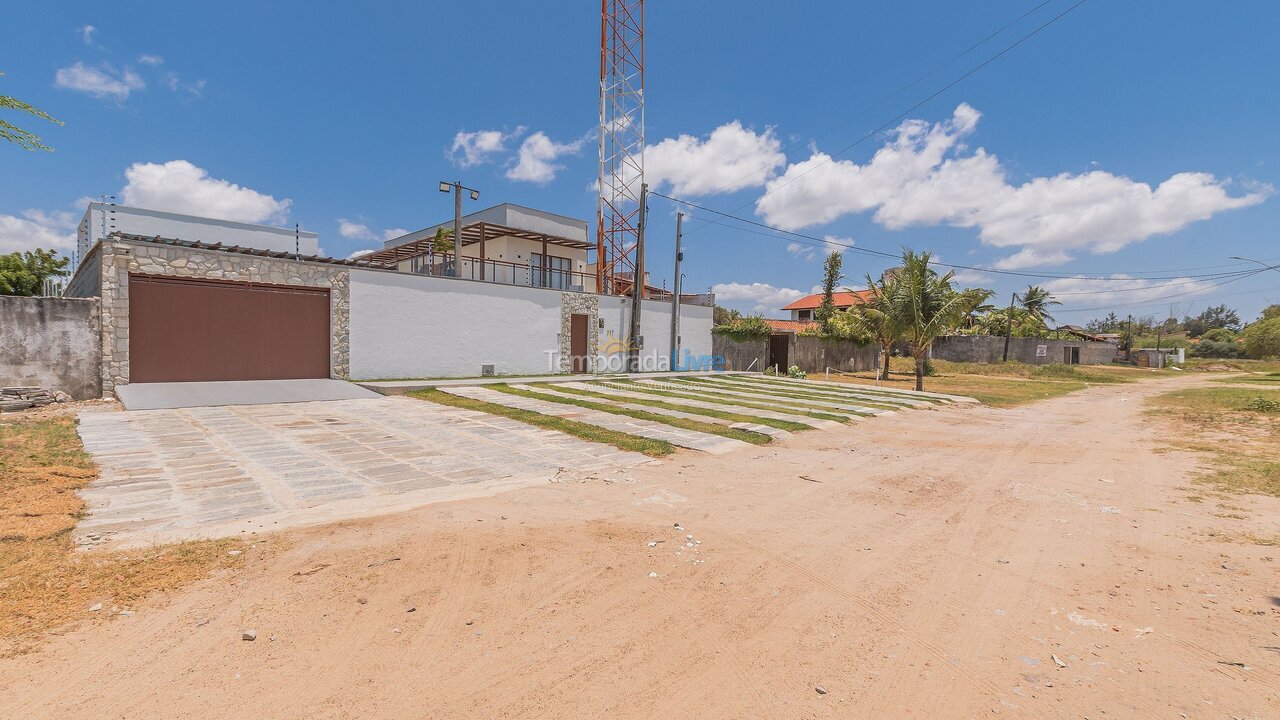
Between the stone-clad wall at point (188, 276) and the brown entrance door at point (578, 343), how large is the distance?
27.7ft

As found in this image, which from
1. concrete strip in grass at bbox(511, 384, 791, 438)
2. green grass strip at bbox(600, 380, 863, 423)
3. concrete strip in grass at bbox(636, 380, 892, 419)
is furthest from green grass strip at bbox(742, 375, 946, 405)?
concrete strip in grass at bbox(511, 384, 791, 438)

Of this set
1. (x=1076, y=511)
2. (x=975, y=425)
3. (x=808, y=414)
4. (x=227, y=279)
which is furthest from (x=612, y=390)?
(x=1076, y=511)

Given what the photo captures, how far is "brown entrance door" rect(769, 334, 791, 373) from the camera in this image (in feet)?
87.6

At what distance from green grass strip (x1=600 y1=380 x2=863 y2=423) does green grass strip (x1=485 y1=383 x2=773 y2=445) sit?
2.77 metres

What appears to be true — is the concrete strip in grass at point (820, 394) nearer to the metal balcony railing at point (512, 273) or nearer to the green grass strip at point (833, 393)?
the green grass strip at point (833, 393)

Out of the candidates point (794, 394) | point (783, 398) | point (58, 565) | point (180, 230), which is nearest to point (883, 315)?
point (794, 394)

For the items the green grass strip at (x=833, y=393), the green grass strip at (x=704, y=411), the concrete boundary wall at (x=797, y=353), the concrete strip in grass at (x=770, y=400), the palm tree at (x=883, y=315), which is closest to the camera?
the green grass strip at (x=704, y=411)

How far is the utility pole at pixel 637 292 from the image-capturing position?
23.0 metres

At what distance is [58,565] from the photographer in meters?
3.53

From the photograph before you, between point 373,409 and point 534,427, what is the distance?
166 inches

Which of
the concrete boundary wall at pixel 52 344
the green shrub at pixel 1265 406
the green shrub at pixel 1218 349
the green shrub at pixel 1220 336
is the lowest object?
the green shrub at pixel 1265 406

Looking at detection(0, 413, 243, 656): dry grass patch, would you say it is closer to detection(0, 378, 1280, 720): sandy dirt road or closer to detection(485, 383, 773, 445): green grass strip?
detection(0, 378, 1280, 720): sandy dirt road

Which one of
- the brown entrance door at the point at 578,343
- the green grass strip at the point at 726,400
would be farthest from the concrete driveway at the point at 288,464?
the brown entrance door at the point at 578,343

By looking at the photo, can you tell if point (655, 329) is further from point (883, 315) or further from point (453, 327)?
point (883, 315)
